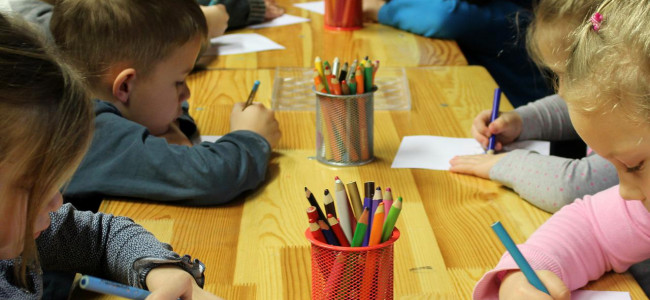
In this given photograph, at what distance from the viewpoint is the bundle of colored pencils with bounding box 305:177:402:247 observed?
0.92 meters

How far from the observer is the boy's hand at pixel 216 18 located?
7.48 feet

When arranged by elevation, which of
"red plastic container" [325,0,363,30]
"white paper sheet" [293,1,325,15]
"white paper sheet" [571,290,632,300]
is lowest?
"white paper sheet" [293,1,325,15]

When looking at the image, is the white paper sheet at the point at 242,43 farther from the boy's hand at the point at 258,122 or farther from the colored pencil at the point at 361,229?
the colored pencil at the point at 361,229

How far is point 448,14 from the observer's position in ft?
7.61

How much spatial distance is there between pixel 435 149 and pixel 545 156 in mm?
210

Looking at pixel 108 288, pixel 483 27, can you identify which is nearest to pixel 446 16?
pixel 483 27

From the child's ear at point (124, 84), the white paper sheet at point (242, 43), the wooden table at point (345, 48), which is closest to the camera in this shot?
the child's ear at point (124, 84)

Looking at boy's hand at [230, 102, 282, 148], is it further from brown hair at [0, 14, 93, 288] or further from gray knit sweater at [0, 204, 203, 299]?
brown hair at [0, 14, 93, 288]

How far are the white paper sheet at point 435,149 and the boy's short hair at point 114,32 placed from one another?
0.49 metres

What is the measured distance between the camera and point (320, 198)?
52.5 inches

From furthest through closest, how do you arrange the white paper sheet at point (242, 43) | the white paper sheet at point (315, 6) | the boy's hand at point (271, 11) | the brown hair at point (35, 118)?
the white paper sheet at point (315, 6) → the boy's hand at point (271, 11) → the white paper sheet at point (242, 43) → the brown hair at point (35, 118)

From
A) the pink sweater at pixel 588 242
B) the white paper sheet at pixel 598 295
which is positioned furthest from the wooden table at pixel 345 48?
the white paper sheet at pixel 598 295

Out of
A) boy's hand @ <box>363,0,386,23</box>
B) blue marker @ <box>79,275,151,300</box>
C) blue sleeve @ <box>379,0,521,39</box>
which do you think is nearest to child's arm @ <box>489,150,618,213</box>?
blue marker @ <box>79,275,151,300</box>

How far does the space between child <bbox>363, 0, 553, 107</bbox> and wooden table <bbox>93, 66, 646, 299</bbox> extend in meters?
0.69
